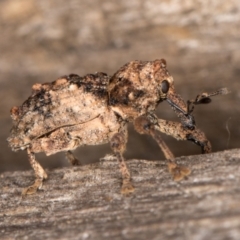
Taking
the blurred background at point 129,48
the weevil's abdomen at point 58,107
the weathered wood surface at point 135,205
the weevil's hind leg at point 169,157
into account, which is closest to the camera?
the weathered wood surface at point 135,205

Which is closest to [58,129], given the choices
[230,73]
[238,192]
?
[230,73]

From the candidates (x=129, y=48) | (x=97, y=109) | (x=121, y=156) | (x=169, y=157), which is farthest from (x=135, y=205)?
(x=129, y=48)

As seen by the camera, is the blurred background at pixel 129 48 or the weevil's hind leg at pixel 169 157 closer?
the weevil's hind leg at pixel 169 157

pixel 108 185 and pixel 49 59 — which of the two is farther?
pixel 49 59

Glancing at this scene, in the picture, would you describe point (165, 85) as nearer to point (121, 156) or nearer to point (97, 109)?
point (97, 109)

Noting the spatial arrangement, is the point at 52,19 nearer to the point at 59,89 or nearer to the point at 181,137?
the point at 59,89

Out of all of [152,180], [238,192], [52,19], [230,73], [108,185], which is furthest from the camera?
[52,19]

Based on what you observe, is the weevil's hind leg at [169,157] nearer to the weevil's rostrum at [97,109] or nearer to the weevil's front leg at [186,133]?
the weevil's rostrum at [97,109]

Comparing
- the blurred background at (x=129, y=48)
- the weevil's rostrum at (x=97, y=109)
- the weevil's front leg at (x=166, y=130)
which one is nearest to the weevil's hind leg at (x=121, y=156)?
the weevil's rostrum at (x=97, y=109)
